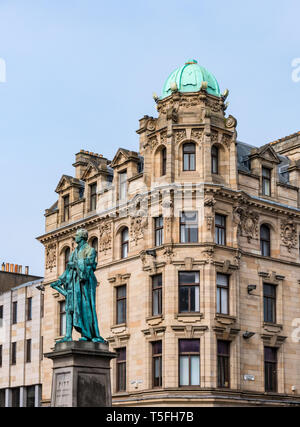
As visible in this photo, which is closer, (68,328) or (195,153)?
(68,328)

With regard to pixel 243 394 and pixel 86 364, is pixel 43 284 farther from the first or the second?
pixel 86 364

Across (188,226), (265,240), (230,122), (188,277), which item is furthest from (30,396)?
(230,122)

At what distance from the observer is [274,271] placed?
4866 centimetres

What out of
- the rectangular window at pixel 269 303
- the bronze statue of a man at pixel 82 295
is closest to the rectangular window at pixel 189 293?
the rectangular window at pixel 269 303

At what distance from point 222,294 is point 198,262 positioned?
7.47 feet

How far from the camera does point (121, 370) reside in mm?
48000

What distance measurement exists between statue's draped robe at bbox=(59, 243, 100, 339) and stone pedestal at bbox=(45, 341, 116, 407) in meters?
0.69

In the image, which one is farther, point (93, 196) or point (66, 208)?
point (66, 208)

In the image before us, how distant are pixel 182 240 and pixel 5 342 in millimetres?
23059

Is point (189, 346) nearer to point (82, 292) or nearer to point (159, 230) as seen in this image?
point (159, 230)

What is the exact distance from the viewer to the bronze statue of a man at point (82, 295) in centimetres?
2681

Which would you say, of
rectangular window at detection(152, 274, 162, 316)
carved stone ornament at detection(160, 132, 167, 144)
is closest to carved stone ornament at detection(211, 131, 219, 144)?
carved stone ornament at detection(160, 132, 167, 144)
